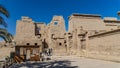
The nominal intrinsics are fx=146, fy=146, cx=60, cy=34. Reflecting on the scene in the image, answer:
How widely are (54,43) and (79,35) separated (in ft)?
26.4

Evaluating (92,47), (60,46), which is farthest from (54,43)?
(92,47)

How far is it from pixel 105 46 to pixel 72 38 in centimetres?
1211

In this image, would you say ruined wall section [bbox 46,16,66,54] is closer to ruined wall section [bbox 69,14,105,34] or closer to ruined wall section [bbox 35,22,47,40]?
ruined wall section [bbox 69,14,105,34]

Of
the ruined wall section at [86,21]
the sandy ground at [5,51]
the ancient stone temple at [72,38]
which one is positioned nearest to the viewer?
the ancient stone temple at [72,38]

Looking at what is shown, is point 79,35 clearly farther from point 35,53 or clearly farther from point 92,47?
point 35,53

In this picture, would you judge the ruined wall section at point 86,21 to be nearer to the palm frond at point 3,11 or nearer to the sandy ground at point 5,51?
the sandy ground at point 5,51

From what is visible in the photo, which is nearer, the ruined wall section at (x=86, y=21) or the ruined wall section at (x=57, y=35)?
the ruined wall section at (x=86, y=21)

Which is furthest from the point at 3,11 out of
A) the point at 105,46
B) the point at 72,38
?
the point at 72,38

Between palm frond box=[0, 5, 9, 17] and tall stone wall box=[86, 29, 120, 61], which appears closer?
palm frond box=[0, 5, 9, 17]

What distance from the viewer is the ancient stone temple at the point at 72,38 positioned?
1733 centimetres

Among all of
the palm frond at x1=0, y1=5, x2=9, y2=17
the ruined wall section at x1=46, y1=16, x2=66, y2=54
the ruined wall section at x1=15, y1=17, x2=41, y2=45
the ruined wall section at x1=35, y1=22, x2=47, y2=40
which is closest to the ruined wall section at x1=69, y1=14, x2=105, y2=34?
the ruined wall section at x1=46, y1=16, x2=66, y2=54

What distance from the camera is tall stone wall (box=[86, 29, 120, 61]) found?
1416cm

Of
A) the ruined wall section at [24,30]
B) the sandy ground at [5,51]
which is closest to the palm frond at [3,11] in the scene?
the sandy ground at [5,51]

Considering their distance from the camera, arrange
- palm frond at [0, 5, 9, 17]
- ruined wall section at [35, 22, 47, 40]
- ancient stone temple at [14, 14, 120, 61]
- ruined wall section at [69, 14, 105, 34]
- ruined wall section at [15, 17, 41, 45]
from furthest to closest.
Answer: ruined wall section at [35, 22, 47, 40], ruined wall section at [15, 17, 41, 45], ruined wall section at [69, 14, 105, 34], ancient stone temple at [14, 14, 120, 61], palm frond at [0, 5, 9, 17]
